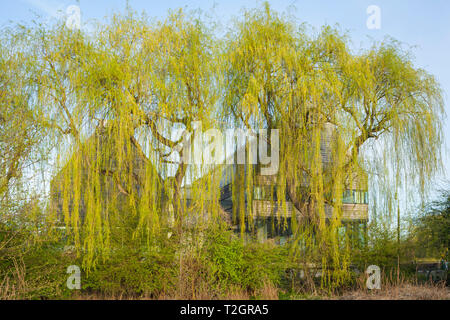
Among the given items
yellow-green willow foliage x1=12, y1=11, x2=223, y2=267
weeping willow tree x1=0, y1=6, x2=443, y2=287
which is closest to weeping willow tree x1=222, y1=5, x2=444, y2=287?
weeping willow tree x1=0, y1=6, x2=443, y2=287

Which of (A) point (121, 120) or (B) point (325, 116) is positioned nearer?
(A) point (121, 120)

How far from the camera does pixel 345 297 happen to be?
780 cm

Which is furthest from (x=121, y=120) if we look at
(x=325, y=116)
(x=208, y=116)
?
(x=325, y=116)

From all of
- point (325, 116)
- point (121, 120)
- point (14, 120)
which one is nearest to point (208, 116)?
point (121, 120)

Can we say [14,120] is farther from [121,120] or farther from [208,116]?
[208,116]

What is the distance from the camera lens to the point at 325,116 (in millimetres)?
8625

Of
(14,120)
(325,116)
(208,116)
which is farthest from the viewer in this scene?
(325,116)

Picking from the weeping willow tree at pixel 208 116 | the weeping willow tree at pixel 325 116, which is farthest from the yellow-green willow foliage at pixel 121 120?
the weeping willow tree at pixel 325 116

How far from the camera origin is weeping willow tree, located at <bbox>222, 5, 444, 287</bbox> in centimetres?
855

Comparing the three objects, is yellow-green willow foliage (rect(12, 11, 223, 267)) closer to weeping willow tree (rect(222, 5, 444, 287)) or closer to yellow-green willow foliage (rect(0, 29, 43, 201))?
yellow-green willow foliage (rect(0, 29, 43, 201))

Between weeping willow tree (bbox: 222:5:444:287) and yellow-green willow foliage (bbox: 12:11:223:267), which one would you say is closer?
yellow-green willow foliage (bbox: 12:11:223:267)

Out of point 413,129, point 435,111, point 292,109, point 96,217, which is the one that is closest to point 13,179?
point 96,217

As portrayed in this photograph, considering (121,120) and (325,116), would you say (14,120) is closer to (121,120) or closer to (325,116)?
(121,120)

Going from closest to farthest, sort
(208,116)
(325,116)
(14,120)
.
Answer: (14,120) < (208,116) < (325,116)
